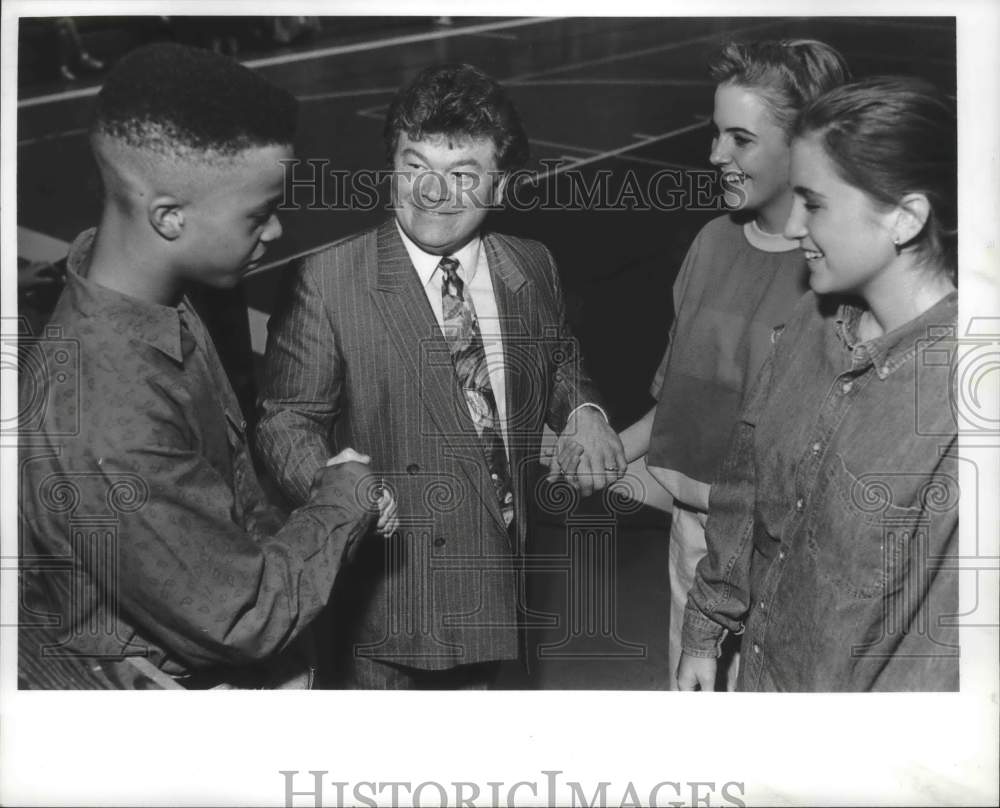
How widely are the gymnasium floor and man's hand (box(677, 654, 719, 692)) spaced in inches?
4.5

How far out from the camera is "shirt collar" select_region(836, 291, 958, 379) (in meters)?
2.30

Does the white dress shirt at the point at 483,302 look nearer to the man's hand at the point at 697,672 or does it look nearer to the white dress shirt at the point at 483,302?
the white dress shirt at the point at 483,302

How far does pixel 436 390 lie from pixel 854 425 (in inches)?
32.5

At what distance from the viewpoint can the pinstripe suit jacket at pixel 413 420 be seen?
2.49 m

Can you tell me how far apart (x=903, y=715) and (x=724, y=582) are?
493 millimetres

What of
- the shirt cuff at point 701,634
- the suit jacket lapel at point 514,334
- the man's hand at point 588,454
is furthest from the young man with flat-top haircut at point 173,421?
the shirt cuff at point 701,634

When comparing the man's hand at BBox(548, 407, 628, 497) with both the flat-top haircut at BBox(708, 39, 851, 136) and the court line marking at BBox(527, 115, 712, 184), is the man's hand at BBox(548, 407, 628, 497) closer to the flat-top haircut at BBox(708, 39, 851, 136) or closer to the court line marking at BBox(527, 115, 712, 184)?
the court line marking at BBox(527, 115, 712, 184)

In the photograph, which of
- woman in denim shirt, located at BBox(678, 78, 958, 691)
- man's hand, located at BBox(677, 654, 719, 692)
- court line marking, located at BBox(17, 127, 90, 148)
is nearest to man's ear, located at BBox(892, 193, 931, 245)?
woman in denim shirt, located at BBox(678, 78, 958, 691)

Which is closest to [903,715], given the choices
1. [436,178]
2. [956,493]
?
[956,493]

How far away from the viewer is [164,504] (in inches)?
88.8

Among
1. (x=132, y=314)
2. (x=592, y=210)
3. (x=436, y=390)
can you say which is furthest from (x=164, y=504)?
(x=592, y=210)

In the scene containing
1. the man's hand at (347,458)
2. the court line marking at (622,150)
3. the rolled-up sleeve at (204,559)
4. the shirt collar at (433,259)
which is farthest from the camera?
the court line marking at (622,150)

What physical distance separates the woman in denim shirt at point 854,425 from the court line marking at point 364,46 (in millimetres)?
715

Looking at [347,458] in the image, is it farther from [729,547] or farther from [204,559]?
[729,547]
